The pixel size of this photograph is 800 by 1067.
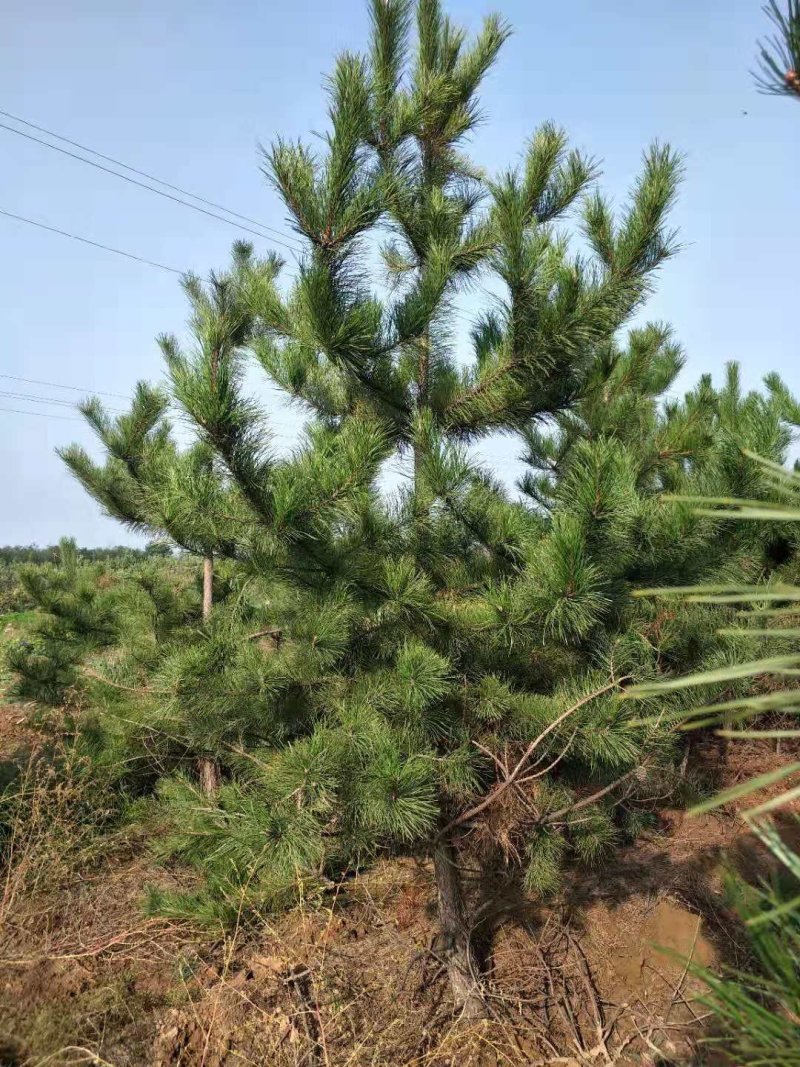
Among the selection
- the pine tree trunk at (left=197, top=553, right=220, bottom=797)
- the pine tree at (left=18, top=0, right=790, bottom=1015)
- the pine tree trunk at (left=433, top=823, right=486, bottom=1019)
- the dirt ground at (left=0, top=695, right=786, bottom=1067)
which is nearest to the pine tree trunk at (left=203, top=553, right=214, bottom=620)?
the pine tree trunk at (left=197, top=553, right=220, bottom=797)

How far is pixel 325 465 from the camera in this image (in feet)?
6.84

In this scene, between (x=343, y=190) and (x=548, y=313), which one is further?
(x=548, y=313)

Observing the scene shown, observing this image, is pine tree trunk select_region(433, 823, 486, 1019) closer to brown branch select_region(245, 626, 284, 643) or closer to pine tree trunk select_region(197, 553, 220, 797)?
brown branch select_region(245, 626, 284, 643)

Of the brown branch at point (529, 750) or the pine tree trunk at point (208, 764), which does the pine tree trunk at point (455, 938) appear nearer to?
the brown branch at point (529, 750)

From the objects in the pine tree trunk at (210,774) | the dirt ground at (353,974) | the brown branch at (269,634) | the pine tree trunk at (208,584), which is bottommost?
the dirt ground at (353,974)

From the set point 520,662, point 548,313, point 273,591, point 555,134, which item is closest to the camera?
point 548,313

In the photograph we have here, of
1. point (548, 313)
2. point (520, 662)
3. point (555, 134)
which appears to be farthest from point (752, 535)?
point (555, 134)

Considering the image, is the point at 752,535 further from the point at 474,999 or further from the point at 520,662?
the point at 474,999

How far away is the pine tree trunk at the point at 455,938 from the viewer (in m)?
2.68

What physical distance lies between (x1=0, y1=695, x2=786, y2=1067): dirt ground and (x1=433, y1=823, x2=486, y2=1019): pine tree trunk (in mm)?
75

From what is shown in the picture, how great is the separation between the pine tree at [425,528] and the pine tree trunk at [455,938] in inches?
0.5

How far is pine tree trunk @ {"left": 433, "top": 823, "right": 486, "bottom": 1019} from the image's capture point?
8.79ft

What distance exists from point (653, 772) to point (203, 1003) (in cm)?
218

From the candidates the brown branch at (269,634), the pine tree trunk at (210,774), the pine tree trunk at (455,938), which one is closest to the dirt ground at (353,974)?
the pine tree trunk at (455,938)
